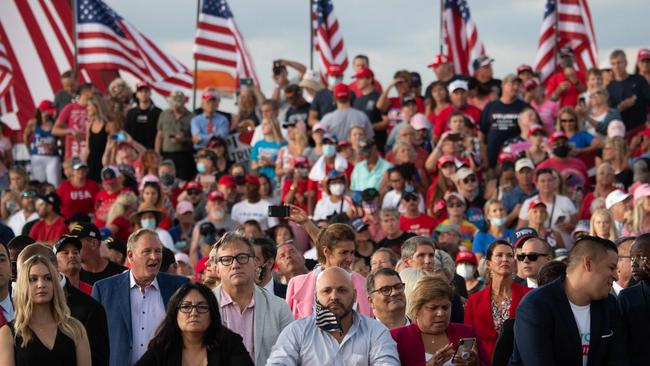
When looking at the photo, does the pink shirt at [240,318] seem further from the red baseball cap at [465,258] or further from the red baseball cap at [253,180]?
the red baseball cap at [253,180]

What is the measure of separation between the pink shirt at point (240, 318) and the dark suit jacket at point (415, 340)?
93 centimetres

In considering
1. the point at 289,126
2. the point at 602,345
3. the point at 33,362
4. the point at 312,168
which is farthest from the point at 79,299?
the point at 289,126

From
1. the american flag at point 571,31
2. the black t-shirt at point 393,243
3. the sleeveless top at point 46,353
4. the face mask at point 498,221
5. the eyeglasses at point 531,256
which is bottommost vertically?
the sleeveless top at point 46,353

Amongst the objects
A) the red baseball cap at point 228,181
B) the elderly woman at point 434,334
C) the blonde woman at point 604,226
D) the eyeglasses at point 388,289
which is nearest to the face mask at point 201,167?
the red baseball cap at point 228,181

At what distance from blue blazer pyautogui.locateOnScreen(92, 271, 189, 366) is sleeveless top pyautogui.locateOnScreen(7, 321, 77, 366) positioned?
1.11m

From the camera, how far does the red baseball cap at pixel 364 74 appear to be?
22.6m

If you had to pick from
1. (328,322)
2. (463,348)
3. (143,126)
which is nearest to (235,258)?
(328,322)

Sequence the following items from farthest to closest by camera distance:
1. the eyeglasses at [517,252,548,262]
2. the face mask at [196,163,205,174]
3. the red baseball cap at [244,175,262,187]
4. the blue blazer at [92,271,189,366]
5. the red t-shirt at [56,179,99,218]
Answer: the face mask at [196,163,205,174] < the red t-shirt at [56,179,99,218] < the red baseball cap at [244,175,262,187] < the eyeglasses at [517,252,548,262] < the blue blazer at [92,271,189,366]

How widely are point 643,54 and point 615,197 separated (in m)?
5.95

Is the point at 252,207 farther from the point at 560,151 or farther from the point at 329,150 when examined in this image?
the point at 560,151

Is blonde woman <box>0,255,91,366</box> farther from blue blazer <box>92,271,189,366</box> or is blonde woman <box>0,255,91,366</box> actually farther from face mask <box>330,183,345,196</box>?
face mask <box>330,183,345,196</box>

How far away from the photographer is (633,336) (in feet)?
31.7

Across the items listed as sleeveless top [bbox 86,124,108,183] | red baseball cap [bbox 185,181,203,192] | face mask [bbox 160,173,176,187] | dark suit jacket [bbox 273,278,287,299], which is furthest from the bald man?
sleeveless top [bbox 86,124,108,183]

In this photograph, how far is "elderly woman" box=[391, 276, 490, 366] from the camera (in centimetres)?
985
